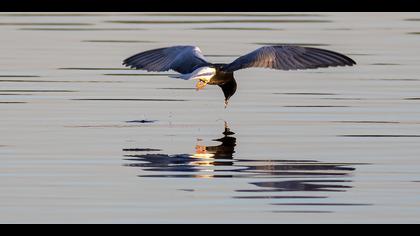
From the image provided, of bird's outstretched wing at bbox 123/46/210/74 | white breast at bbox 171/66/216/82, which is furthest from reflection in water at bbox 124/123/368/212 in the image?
bird's outstretched wing at bbox 123/46/210/74

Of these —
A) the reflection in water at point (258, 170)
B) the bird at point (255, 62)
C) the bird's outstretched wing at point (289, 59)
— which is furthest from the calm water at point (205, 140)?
the bird's outstretched wing at point (289, 59)

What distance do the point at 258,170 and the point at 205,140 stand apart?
2330 millimetres

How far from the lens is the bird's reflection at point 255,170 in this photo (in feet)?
47.2

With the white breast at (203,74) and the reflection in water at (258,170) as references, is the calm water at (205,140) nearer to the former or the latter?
the reflection in water at (258,170)

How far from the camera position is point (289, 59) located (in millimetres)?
18375

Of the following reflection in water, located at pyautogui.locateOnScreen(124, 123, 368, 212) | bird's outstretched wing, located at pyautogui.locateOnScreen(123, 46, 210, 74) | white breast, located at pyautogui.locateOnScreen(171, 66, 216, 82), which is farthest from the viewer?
bird's outstretched wing, located at pyautogui.locateOnScreen(123, 46, 210, 74)

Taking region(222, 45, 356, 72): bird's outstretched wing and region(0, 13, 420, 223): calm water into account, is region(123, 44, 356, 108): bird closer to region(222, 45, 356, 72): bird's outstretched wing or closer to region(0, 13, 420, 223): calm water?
region(222, 45, 356, 72): bird's outstretched wing

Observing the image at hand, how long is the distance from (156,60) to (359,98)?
3.06 metres

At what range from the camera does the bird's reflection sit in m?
14.4

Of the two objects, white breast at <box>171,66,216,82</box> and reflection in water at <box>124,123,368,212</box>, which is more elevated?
white breast at <box>171,66,216,82</box>

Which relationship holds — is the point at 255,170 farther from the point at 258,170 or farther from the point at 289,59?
the point at 289,59

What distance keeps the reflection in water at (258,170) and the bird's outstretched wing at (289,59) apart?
1681mm
